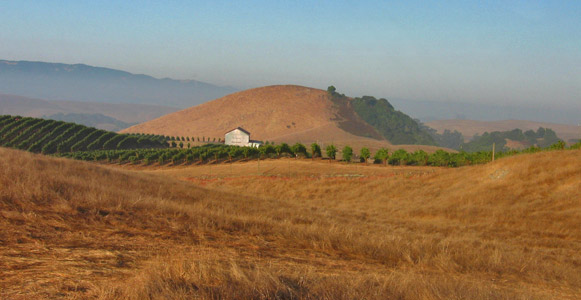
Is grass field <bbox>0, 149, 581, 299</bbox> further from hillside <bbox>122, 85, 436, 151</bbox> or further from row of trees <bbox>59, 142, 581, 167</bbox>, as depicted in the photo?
hillside <bbox>122, 85, 436, 151</bbox>

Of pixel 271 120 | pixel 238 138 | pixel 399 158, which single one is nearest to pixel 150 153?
pixel 238 138

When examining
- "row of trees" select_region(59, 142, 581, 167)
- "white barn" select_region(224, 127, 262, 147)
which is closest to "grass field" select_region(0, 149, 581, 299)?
"row of trees" select_region(59, 142, 581, 167)

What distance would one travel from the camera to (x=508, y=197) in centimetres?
2169

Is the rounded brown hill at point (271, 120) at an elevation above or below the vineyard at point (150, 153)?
above

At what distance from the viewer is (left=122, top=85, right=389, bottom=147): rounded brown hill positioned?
520ft

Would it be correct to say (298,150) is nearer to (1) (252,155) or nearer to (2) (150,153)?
(1) (252,155)

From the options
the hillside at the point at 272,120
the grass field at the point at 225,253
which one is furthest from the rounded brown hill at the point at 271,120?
the grass field at the point at 225,253

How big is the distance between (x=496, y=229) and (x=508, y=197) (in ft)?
23.5

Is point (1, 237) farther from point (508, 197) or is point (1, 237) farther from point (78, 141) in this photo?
point (78, 141)

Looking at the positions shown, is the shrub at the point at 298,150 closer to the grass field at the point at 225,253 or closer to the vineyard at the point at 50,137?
the vineyard at the point at 50,137

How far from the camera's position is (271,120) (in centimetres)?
17075

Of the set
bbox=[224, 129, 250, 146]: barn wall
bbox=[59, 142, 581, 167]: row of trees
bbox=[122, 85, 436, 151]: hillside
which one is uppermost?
bbox=[122, 85, 436, 151]: hillside

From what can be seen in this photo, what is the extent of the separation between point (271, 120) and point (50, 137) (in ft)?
360

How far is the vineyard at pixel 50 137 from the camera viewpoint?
203 feet
